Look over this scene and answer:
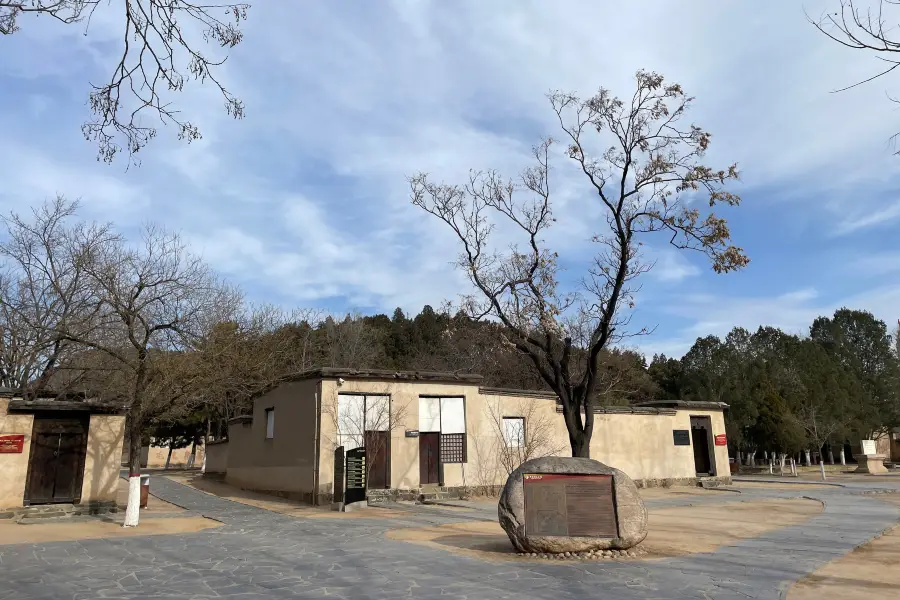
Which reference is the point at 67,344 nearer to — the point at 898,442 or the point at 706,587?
the point at 706,587

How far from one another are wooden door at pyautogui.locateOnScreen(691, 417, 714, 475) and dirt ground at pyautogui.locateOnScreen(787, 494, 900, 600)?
2063 cm

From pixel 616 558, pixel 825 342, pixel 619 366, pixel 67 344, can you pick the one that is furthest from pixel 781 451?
pixel 67 344

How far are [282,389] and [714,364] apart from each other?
43.6m

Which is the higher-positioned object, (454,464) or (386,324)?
(386,324)

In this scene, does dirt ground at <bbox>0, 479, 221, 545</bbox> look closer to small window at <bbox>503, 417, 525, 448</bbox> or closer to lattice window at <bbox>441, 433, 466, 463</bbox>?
lattice window at <bbox>441, 433, 466, 463</bbox>

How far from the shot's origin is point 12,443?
1516 cm

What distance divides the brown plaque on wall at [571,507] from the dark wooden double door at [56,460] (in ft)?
43.4

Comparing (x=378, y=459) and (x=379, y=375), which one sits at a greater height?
(x=379, y=375)

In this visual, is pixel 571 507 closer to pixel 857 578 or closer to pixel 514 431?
pixel 857 578

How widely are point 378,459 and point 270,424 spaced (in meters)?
5.20

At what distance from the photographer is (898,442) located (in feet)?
165

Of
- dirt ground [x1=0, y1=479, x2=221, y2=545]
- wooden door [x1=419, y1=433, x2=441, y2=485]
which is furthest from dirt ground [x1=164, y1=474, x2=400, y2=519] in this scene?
wooden door [x1=419, y1=433, x2=441, y2=485]

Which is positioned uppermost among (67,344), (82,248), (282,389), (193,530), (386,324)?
(386,324)

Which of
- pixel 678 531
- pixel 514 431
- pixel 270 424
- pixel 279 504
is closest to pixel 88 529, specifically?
pixel 279 504
